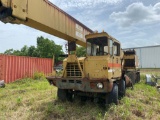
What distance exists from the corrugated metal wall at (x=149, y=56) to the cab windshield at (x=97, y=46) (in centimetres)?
3146

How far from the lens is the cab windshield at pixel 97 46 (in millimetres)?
6211

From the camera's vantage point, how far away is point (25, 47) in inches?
1994

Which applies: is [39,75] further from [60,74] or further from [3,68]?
[60,74]

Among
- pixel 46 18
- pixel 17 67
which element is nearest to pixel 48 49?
pixel 17 67

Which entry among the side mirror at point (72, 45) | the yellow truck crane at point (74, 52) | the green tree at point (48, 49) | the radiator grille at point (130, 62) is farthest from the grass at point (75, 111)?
the green tree at point (48, 49)

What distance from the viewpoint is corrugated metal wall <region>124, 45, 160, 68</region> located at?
36031 mm

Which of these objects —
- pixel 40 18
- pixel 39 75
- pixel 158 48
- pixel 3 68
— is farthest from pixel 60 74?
pixel 158 48

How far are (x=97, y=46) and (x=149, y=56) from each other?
111 feet

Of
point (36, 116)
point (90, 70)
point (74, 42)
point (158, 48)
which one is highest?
point (158, 48)

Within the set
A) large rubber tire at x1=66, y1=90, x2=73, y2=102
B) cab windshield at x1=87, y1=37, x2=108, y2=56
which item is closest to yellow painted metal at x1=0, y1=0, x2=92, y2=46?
cab windshield at x1=87, y1=37, x2=108, y2=56

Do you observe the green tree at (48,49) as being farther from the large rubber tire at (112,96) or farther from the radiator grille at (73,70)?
the large rubber tire at (112,96)

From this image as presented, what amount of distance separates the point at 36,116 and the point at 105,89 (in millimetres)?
2212

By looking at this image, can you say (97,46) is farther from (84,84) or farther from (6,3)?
(6,3)

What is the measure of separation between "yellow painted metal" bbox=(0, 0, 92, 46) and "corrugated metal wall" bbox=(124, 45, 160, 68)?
3213 centimetres
